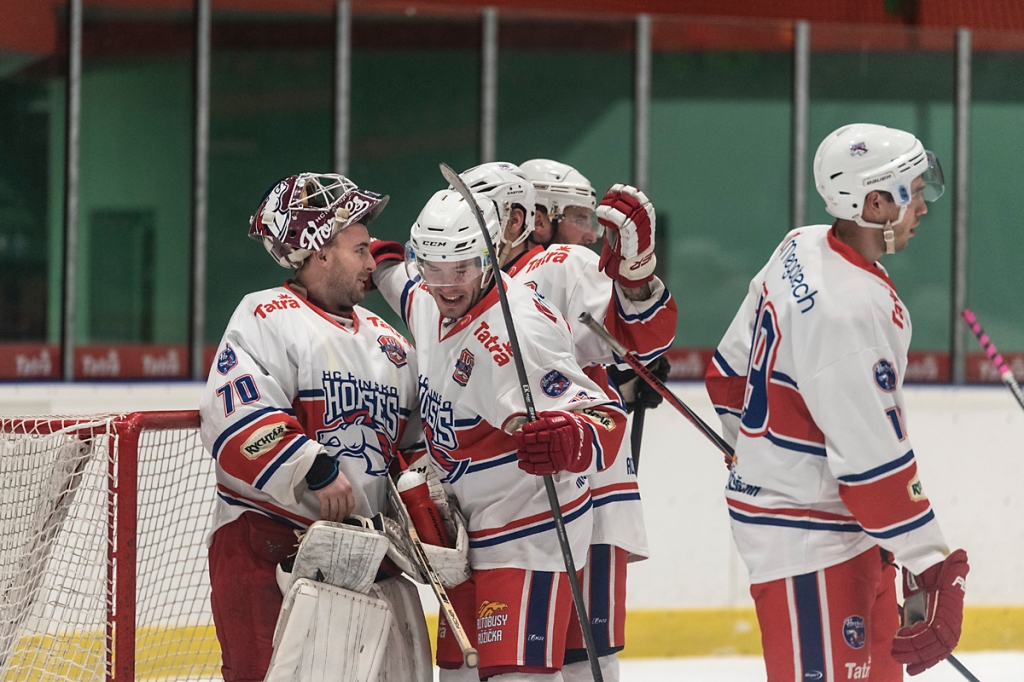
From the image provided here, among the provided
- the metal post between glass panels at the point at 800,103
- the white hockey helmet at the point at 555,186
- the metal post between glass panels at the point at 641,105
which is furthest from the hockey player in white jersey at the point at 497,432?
the metal post between glass panels at the point at 800,103

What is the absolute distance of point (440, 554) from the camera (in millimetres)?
2070

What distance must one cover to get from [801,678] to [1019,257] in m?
3.53

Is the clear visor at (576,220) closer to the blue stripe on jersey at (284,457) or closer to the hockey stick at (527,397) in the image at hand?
the hockey stick at (527,397)

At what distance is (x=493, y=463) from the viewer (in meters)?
2.13

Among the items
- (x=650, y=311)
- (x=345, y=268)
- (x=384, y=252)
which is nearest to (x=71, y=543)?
(x=345, y=268)

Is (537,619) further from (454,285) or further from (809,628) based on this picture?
(454,285)

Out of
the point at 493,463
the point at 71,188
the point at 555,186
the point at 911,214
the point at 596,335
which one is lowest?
the point at 493,463

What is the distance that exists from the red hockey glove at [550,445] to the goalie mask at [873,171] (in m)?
0.55

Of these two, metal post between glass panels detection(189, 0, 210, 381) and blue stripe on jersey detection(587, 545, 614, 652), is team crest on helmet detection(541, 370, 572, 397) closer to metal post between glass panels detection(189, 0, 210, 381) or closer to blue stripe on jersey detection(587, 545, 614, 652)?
blue stripe on jersey detection(587, 545, 614, 652)

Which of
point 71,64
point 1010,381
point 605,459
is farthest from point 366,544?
point 71,64

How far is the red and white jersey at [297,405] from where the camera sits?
2.11 metres

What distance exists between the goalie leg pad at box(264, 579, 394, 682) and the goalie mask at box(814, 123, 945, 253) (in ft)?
3.44

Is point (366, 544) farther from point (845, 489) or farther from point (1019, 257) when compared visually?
point (1019, 257)

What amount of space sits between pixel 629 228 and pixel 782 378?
1.51 ft
